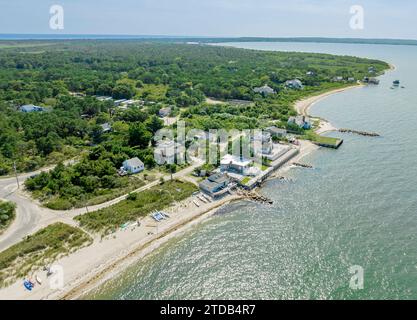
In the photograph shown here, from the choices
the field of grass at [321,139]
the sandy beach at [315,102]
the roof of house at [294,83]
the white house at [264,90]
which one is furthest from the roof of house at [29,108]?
the roof of house at [294,83]

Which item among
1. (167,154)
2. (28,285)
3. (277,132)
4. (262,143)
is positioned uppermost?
(277,132)

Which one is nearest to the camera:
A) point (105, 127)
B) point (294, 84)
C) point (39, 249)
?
point (39, 249)

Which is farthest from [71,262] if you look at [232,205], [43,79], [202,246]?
[43,79]

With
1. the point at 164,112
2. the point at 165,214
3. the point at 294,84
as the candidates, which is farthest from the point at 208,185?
the point at 294,84

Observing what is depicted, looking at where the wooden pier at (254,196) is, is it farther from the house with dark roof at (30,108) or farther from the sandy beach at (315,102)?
the house with dark roof at (30,108)

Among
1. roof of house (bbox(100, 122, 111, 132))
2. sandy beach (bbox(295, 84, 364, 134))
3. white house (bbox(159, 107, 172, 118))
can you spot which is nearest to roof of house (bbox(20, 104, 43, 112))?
roof of house (bbox(100, 122, 111, 132))

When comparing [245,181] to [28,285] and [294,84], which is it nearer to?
[28,285]

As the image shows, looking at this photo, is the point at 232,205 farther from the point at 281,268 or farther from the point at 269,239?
the point at 281,268
